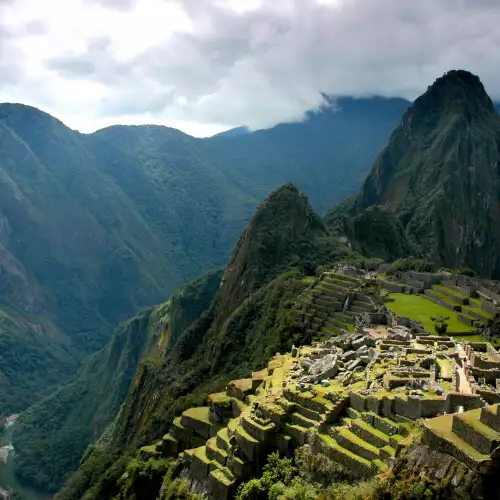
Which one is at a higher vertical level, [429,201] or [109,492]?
[429,201]

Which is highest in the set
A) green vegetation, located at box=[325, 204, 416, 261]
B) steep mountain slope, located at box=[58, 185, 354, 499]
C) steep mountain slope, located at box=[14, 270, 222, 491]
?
green vegetation, located at box=[325, 204, 416, 261]

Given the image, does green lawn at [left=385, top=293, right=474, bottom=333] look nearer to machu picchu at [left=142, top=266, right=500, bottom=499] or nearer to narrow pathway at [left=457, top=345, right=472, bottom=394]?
machu picchu at [left=142, top=266, right=500, bottom=499]

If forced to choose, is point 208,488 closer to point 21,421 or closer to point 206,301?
point 206,301

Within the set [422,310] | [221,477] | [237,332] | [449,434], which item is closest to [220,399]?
[221,477]

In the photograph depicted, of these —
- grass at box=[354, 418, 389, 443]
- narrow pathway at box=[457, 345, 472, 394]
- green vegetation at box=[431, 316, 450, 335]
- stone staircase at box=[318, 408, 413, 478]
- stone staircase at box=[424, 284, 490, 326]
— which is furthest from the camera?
stone staircase at box=[424, 284, 490, 326]

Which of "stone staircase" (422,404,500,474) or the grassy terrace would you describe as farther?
the grassy terrace

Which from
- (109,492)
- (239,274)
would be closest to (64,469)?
(239,274)

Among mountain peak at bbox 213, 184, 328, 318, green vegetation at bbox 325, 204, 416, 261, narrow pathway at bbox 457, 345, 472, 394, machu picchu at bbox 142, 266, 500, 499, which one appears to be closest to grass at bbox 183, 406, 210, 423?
machu picchu at bbox 142, 266, 500, 499

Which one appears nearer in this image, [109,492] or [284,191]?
[109,492]
